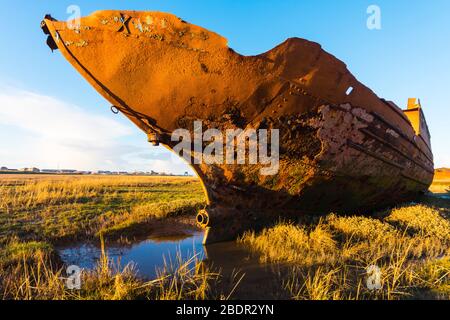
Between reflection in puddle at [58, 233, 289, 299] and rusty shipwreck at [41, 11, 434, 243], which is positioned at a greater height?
rusty shipwreck at [41, 11, 434, 243]

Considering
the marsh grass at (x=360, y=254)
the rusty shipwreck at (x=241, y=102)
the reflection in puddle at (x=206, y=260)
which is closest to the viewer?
the marsh grass at (x=360, y=254)

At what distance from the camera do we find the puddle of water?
156 inches

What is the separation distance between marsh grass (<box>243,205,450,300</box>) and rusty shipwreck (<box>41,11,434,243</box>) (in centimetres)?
76

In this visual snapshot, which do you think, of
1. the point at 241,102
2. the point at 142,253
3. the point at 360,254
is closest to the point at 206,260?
the point at 142,253

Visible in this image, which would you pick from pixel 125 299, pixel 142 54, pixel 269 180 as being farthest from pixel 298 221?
pixel 142 54

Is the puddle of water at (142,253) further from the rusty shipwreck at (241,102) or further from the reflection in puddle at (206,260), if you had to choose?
the rusty shipwreck at (241,102)

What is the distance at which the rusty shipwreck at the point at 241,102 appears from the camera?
3559 millimetres

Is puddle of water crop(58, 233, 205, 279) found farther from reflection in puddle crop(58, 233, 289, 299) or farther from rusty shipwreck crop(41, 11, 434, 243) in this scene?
rusty shipwreck crop(41, 11, 434, 243)

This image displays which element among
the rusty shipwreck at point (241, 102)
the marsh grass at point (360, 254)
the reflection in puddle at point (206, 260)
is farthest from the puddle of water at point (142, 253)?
the marsh grass at point (360, 254)

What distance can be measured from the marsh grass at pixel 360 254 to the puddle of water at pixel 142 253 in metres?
1.16

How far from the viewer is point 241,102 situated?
156 inches

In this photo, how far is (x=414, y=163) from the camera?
23.8 ft

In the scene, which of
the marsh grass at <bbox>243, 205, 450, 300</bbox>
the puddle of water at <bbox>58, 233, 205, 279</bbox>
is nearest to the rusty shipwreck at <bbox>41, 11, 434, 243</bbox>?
the puddle of water at <bbox>58, 233, 205, 279</bbox>
